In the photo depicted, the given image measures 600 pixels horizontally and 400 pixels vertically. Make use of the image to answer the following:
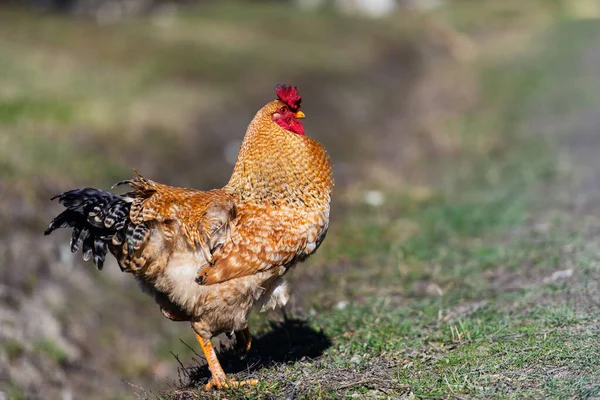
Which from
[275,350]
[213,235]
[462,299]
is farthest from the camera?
[462,299]

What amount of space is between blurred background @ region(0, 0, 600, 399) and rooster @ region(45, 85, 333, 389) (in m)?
0.91

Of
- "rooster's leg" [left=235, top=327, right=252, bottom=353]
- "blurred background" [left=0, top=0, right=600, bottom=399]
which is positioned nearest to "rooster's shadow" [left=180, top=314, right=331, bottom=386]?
"rooster's leg" [left=235, top=327, right=252, bottom=353]

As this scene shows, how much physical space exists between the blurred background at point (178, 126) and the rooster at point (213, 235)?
913 millimetres

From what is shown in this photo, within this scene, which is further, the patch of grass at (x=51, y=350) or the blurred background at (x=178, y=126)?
the blurred background at (x=178, y=126)

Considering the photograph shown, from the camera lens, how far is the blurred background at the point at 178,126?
7.62 meters

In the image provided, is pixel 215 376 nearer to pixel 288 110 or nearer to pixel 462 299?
pixel 288 110

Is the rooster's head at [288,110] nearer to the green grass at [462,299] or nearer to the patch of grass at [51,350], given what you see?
the green grass at [462,299]

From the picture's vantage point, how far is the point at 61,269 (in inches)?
324

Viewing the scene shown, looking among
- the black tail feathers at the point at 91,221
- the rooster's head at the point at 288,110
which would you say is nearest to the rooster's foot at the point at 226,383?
the black tail feathers at the point at 91,221

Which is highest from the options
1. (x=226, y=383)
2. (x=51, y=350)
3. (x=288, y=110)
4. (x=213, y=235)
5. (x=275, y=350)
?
(x=288, y=110)

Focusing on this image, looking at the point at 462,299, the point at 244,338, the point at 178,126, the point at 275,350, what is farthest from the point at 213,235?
the point at 178,126

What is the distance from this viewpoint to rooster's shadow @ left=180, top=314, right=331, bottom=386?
5.67 meters

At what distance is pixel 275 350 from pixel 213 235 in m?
1.32

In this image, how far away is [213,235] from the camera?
525cm
